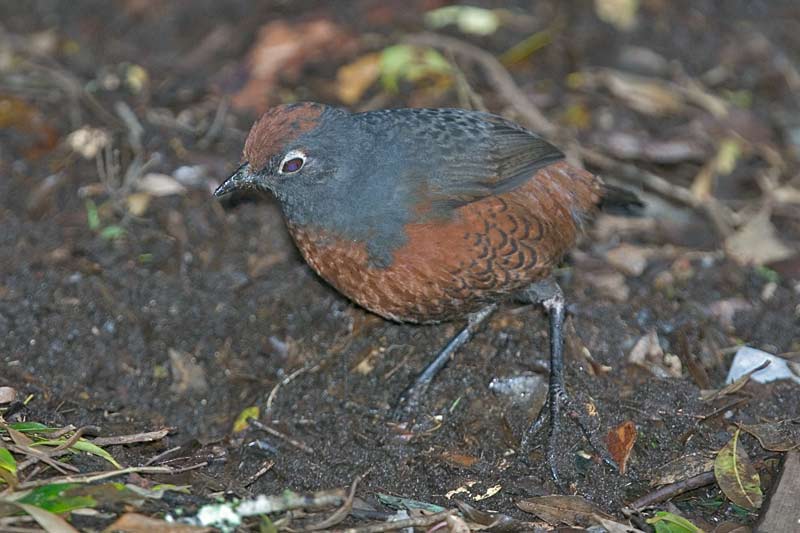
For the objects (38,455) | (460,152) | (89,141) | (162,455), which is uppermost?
(460,152)

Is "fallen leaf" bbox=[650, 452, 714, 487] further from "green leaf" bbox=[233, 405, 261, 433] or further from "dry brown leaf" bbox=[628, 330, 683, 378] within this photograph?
"green leaf" bbox=[233, 405, 261, 433]

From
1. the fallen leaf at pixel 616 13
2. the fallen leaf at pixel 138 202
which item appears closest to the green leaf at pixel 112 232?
the fallen leaf at pixel 138 202

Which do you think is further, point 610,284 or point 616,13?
point 616,13

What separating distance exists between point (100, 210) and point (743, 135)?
4.18 metres

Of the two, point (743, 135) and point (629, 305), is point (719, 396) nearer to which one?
point (629, 305)

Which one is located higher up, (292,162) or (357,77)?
(292,162)

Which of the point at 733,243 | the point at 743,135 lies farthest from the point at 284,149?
the point at 743,135

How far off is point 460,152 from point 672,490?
1.80 metres

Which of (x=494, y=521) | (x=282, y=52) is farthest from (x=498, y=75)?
(x=494, y=521)

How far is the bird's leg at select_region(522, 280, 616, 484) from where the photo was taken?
15.3 feet

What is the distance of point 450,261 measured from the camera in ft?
15.3

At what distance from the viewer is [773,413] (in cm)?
480

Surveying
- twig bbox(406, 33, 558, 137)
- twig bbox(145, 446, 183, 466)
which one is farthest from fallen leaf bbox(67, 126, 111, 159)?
twig bbox(145, 446, 183, 466)

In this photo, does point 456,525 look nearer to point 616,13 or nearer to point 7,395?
point 7,395
